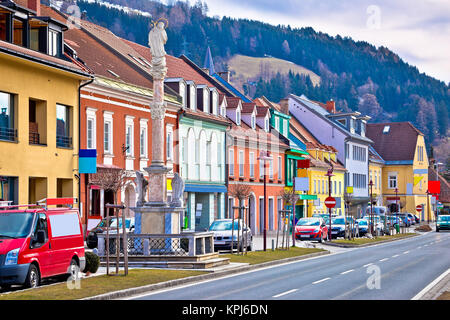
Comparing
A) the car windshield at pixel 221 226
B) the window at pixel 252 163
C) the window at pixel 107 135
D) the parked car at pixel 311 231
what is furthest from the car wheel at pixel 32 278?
the window at pixel 252 163

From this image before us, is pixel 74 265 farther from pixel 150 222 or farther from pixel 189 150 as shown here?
pixel 189 150

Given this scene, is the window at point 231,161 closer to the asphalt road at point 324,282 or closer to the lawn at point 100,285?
the asphalt road at point 324,282

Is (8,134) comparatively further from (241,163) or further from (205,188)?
(241,163)

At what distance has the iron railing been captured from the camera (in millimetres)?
26562

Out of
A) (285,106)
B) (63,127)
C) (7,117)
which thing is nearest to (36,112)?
(63,127)

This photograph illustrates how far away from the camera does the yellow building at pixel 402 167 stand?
116 m

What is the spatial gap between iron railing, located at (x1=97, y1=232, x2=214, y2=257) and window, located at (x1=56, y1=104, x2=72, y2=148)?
1131cm

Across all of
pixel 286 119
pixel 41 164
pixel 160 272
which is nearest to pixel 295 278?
pixel 160 272

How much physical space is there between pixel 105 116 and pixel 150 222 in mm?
14328

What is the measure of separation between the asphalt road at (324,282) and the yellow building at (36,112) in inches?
465

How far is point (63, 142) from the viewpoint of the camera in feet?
125

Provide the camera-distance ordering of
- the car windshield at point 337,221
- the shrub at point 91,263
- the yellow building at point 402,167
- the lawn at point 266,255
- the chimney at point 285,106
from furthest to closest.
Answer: the yellow building at point 402,167, the chimney at point 285,106, the car windshield at point 337,221, the lawn at point 266,255, the shrub at point 91,263
